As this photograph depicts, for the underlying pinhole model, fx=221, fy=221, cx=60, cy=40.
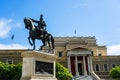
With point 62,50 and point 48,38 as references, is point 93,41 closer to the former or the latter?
point 62,50

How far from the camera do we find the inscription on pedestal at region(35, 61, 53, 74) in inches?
617

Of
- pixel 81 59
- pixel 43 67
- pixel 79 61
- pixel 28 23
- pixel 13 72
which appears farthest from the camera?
pixel 81 59

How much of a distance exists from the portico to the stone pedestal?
35231mm

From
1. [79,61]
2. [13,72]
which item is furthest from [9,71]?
[79,61]

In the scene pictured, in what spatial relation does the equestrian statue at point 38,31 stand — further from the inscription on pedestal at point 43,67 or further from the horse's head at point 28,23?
the inscription on pedestal at point 43,67

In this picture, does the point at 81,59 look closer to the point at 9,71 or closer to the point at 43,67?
the point at 9,71

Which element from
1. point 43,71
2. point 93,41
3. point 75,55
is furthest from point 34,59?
point 93,41

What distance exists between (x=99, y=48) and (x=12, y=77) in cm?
3470

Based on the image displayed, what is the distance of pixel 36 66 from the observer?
51.1ft

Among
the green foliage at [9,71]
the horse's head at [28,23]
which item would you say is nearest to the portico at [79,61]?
the green foliage at [9,71]

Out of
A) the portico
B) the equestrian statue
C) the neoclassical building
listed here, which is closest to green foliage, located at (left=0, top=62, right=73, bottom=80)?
the neoclassical building

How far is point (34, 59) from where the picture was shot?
50.7ft

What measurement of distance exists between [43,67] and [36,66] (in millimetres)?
771

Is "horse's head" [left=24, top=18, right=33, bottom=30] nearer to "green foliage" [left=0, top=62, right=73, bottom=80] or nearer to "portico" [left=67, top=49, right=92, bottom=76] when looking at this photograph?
"green foliage" [left=0, top=62, right=73, bottom=80]
